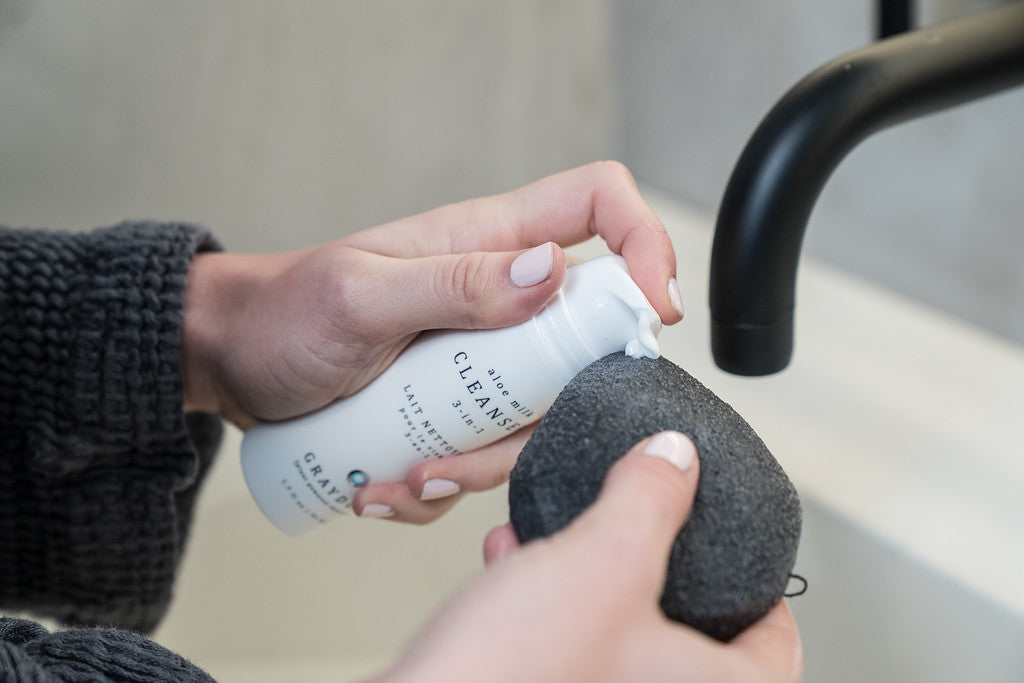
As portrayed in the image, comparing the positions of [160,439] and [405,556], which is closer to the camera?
[160,439]

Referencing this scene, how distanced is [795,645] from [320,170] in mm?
555

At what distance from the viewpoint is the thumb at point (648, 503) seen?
0.23m

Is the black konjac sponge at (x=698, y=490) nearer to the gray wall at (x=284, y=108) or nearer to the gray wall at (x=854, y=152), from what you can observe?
the gray wall at (x=854, y=152)

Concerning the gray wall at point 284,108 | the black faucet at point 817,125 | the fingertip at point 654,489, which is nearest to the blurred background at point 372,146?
the gray wall at point 284,108

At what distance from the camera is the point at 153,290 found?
0.42 m

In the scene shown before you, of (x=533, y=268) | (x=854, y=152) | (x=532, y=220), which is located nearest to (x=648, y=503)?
(x=533, y=268)

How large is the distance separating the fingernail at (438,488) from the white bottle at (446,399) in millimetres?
23

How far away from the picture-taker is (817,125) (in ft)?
1.01

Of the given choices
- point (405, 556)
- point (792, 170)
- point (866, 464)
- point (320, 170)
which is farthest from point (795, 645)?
point (320, 170)

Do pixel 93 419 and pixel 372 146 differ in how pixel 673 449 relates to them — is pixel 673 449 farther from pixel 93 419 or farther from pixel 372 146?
pixel 372 146

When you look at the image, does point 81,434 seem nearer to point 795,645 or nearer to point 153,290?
point 153,290

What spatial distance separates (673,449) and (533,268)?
97 mm

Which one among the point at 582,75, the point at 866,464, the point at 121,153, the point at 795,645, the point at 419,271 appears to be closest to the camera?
the point at 795,645

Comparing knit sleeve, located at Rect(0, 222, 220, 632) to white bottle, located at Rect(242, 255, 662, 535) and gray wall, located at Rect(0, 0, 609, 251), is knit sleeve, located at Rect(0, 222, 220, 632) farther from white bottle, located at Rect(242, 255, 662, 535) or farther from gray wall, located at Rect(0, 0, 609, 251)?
gray wall, located at Rect(0, 0, 609, 251)
